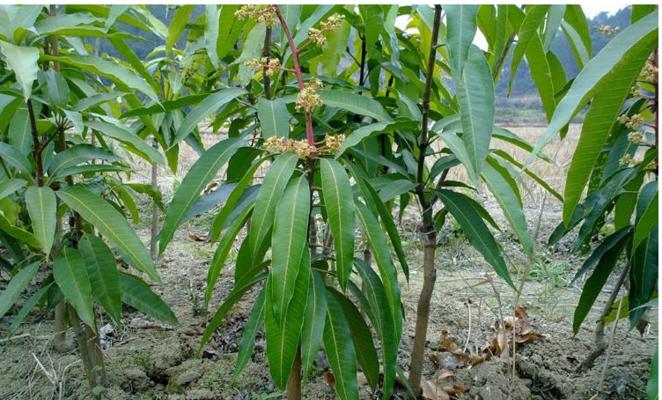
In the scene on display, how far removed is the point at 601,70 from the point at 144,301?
1.15 meters

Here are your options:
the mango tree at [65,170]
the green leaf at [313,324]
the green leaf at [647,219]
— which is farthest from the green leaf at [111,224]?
Answer: the green leaf at [647,219]

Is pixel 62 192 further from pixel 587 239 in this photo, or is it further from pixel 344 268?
pixel 587 239

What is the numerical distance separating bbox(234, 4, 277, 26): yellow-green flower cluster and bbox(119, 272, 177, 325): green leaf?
70cm

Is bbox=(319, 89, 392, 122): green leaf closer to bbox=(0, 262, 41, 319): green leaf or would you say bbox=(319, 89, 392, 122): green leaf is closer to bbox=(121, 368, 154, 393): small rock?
bbox=(0, 262, 41, 319): green leaf

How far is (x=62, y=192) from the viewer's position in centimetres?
117

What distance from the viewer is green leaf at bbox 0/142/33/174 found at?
1149 millimetres

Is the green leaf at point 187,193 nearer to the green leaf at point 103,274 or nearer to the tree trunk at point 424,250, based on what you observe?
the green leaf at point 103,274

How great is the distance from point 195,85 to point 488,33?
1.17 m

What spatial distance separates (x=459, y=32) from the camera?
792mm

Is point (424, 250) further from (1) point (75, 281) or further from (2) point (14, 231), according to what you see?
(2) point (14, 231)

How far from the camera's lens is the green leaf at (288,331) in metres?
0.90

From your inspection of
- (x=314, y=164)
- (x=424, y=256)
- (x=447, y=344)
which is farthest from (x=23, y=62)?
(x=447, y=344)

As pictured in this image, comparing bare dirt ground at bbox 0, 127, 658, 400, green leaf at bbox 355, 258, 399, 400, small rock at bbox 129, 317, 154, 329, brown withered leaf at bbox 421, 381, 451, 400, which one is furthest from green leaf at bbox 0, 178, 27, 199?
brown withered leaf at bbox 421, 381, 451, 400

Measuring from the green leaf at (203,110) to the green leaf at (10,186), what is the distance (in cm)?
32
